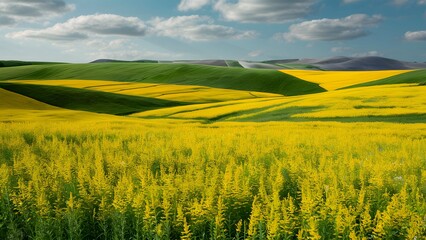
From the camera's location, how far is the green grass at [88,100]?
59.5 m

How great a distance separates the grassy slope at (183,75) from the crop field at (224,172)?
43.3 meters

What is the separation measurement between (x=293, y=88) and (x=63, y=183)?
8635 centimetres

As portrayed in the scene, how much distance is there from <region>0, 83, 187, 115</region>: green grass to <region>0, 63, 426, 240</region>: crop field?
0.68 meters

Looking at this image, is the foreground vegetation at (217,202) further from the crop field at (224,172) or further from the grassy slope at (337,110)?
the grassy slope at (337,110)

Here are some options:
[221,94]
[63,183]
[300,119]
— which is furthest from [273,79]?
[63,183]

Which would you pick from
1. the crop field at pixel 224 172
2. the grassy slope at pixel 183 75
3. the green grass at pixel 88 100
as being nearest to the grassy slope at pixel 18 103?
the crop field at pixel 224 172

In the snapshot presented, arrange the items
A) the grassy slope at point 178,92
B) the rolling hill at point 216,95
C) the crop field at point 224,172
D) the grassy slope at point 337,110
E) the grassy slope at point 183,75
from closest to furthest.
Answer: the crop field at point 224,172, the grassy slope at point 337,110, the rolling hill at point 216,95, the grassy slope at point 178,92, the grassy slope at point 183,75

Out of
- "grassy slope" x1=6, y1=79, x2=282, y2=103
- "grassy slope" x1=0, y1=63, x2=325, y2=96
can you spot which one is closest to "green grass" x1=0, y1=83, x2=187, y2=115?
"grassy slope" x1=6, y1=79, x2=282, y2=103

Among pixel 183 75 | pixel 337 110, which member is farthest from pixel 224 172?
pixel 183 75

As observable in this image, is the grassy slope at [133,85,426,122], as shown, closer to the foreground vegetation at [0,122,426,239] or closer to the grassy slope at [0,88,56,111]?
the grassy slope at [0,88,56,111]

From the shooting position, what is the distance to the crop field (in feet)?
21.0

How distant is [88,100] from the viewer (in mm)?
62531

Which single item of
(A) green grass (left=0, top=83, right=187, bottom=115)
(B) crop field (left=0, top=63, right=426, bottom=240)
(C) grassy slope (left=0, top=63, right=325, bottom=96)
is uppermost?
(C) grassy slope (left=0, top=63, right=325, bottom=96)

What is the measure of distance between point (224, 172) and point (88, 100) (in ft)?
182
